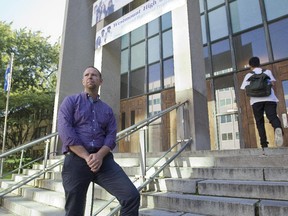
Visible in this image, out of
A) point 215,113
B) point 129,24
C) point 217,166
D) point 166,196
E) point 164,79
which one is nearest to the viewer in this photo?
point 166,196

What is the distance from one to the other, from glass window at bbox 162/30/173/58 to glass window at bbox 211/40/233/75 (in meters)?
1.86

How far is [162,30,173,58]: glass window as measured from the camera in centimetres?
1038

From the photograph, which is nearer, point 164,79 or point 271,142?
point 271,142

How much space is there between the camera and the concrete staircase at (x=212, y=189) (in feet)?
8.49

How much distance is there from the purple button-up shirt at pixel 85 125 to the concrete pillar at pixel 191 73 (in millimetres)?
2741

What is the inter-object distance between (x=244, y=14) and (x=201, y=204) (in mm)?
7871

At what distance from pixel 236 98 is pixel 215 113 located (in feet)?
2.72

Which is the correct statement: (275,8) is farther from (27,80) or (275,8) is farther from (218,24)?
(27,80)

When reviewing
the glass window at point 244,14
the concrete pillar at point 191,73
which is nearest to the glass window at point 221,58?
the glass window at point 244,14

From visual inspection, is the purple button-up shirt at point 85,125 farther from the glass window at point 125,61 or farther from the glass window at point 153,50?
the glass window at point 125,61

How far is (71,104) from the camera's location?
2135 mm

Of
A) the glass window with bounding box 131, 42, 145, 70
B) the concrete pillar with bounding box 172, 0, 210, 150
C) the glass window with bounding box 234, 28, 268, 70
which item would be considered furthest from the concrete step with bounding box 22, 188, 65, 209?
the glass window with bounding box 131, 42, 145, 70

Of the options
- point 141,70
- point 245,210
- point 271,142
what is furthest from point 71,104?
point 141,70

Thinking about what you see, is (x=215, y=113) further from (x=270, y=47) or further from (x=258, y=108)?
(x=258, y=108)
